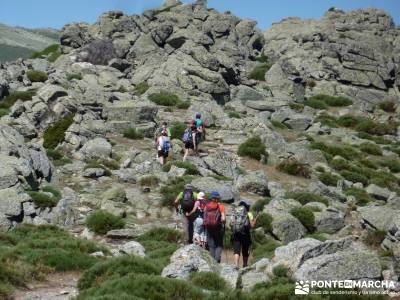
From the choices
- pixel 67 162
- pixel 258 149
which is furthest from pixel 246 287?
pixel 258 149

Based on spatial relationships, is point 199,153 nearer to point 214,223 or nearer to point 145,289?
point 214,223

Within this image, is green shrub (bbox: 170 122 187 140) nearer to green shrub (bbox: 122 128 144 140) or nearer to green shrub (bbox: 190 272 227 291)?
green shrub (bbox: 122 128 144 140)

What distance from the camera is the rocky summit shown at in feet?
45.3

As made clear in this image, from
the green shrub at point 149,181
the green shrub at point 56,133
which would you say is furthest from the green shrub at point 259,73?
the green shrub at point 149,181

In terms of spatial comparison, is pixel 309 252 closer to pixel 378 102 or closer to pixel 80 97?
pixel 80 97

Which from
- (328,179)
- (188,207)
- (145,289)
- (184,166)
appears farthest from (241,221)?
(328,179)

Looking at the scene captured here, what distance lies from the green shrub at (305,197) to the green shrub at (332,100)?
113 feet

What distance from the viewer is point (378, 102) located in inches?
2486

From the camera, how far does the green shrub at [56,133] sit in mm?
32713

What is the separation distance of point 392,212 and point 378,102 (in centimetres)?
4277

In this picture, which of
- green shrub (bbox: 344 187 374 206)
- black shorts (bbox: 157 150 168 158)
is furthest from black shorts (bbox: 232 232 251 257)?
green shrub (bbox: 344 187 374 206)

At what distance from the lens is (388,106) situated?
61.3m

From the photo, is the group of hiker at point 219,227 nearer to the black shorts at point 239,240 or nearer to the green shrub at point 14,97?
the black shorts at point 239,240

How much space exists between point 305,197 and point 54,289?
1575cm
